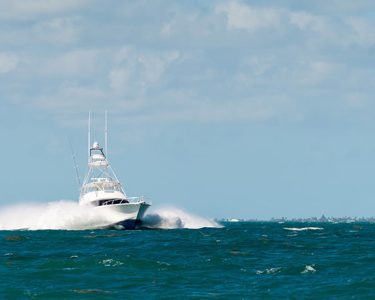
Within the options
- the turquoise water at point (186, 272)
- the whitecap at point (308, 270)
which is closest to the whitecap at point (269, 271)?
the turquoise water at point (186, 272)

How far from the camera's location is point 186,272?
54.6 metres

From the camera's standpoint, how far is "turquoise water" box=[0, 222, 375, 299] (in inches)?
1827

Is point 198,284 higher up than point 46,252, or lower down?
lower down

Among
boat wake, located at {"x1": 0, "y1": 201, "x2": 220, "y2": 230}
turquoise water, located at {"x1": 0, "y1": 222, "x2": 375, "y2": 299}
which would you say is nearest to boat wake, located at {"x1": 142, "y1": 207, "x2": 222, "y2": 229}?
boat wake, located at {"x1": 0, "y1": 201, "x2": 220, "y2": 230}

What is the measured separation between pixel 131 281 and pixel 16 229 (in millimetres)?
101428

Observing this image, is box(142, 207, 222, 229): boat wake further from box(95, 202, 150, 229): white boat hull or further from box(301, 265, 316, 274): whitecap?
box(301, 265, 316, 274): whitecap

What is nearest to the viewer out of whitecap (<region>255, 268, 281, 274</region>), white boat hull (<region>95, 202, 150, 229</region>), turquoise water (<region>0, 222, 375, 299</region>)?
turquoise water (<region>0, 222, 375, 299</region>)

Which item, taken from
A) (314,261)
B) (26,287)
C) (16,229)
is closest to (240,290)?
(26,287)

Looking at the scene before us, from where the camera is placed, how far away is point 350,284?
48.5 m

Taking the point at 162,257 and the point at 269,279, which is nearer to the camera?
the point at 269,279

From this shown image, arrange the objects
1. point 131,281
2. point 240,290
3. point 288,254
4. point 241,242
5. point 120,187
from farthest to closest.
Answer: point 120,187, point 241,242, point 288,254, point 131,281, point 240,290

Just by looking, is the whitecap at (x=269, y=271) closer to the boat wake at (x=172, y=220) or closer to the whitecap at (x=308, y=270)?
the whitecap at (x=308, y=270)

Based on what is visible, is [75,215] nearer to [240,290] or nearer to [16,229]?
[16,229]

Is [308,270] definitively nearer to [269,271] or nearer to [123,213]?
[269,271]
